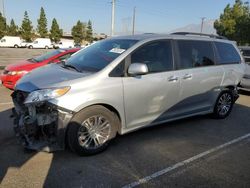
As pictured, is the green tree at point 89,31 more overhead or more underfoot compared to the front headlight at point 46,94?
more overhead

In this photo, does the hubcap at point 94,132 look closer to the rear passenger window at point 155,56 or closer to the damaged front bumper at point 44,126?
the damaged front bumper at point 44,126

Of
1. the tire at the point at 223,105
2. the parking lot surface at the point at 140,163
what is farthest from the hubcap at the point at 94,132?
the tire at the point at 223,105

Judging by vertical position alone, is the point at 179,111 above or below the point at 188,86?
below

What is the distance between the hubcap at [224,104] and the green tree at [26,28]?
6384 centimetres

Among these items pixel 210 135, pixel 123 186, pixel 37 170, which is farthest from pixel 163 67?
pixel 37 170

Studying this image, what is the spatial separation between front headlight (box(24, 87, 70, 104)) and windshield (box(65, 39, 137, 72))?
68 centimetres

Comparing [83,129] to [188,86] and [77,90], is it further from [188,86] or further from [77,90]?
[188,86]

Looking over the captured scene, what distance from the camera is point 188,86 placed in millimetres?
5301

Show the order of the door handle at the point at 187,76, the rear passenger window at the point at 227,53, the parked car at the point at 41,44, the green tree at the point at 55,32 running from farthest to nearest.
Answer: the green tree at the point at 55,32 → the parked car at the point at 41,44 → the rear passenger window at the point at 227,53 → the door handle at the point at 187,76

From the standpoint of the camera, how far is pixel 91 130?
4207 mm

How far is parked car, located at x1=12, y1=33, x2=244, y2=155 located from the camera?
12.8 ft

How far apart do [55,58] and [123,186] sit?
621 cm

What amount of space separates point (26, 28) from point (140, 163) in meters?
68.5

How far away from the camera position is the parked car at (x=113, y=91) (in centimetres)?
391
